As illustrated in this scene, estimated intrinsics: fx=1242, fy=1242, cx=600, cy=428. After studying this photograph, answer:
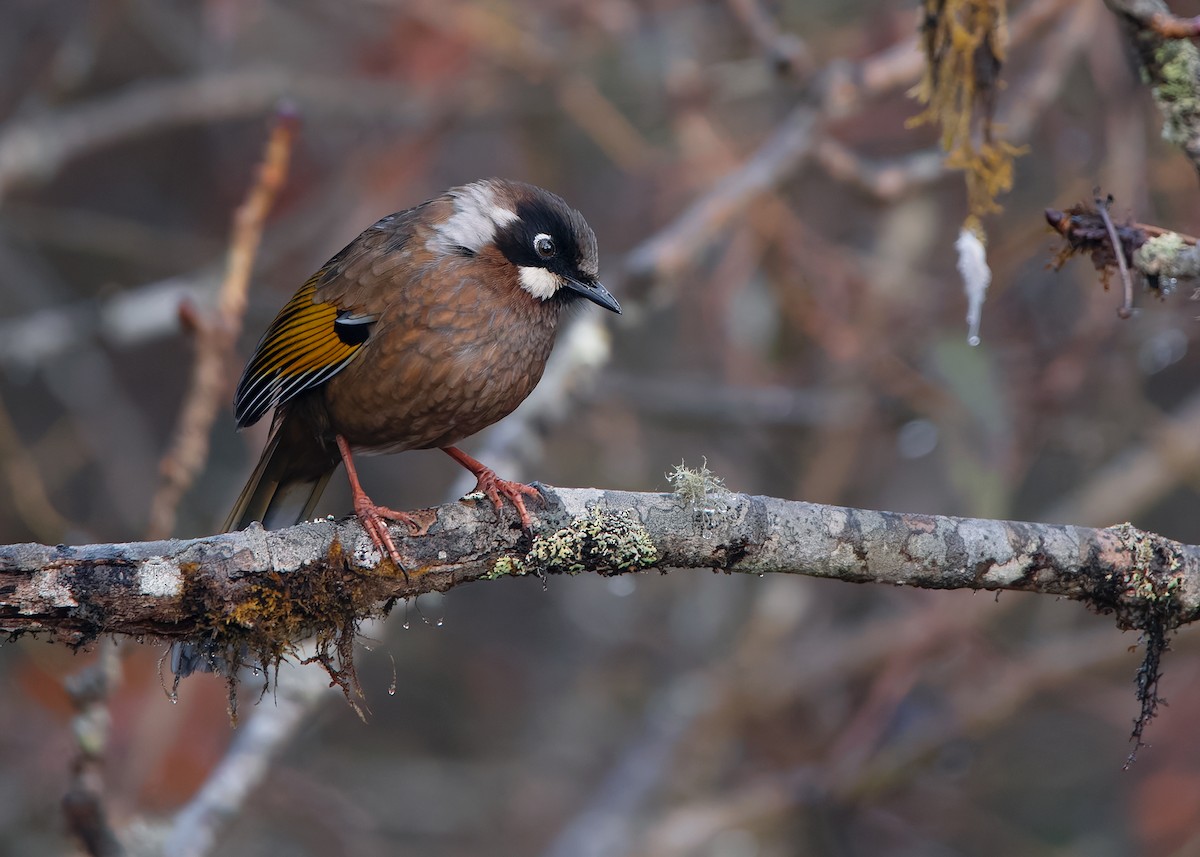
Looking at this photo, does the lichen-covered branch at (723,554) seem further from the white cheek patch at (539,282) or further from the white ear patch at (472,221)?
the white ear patch at (472,221)

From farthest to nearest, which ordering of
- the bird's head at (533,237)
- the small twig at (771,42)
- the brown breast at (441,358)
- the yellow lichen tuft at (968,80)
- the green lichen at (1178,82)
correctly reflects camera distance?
the small twig at (771,42), the bird's head at (533,237), the brown breast at (441,358), the yellow lichen tuft at (968,80), the green lichen at (1178,82)

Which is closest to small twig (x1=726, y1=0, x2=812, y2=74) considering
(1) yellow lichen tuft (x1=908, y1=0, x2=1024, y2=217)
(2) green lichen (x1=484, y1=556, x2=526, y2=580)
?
(1) yellow lichen tuft (x1=908, y1=0, x2=1024, y2=217)

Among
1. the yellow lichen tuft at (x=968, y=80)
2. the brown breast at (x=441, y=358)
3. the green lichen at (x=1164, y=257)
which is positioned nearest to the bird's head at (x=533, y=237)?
the brown breast at (x=441, y=358)

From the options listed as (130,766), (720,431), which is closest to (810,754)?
(720,431)

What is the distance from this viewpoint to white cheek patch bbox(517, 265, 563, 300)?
4.11m

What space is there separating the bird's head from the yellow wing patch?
0.47 metres

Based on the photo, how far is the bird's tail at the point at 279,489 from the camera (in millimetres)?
4305

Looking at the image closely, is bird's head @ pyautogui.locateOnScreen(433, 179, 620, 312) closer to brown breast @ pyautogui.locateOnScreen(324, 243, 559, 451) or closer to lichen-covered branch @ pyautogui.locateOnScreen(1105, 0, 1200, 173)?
brown breast @ pyautogui.locateOnScreen(324, 243, 559, 451)

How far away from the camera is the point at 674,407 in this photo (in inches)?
286

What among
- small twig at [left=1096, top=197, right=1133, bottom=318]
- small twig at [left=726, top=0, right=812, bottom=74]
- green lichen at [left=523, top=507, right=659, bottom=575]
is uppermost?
small twig at [left=726, top=0, right=812, bottom=74]

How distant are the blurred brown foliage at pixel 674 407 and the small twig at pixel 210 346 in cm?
131

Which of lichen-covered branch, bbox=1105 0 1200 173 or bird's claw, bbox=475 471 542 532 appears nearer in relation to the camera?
lichen-covered branch, bbox=1105 0 1200 173

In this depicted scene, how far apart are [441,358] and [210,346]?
97 centimetres

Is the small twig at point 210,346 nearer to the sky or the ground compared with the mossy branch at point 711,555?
nearer to the sky
